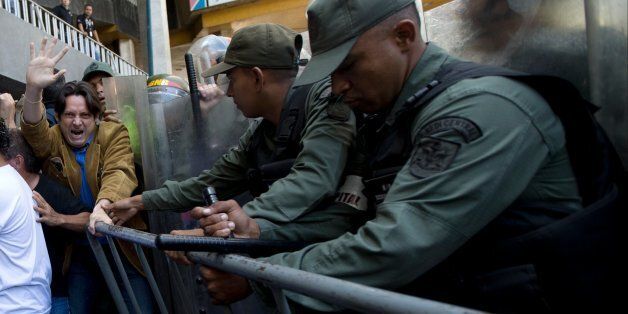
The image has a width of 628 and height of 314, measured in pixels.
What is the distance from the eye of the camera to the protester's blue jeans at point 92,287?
3.03 meters

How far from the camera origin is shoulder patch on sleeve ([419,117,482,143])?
1252 millimetres

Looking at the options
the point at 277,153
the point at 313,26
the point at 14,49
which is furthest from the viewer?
the point at 14,49

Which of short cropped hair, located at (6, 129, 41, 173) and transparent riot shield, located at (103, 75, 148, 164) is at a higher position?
transparent riot shield, located at (103, 75, 148, 164)

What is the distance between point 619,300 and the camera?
1.28 m

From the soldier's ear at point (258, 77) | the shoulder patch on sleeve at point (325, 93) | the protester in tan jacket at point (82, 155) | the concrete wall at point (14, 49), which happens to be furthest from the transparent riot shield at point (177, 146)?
the concrete wall at point (14, 49)

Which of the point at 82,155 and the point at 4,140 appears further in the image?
the point at 82,155

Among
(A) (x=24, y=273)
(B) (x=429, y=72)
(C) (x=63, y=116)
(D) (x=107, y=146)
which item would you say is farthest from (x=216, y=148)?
(B) (x=429, y=72)

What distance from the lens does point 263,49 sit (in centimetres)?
240

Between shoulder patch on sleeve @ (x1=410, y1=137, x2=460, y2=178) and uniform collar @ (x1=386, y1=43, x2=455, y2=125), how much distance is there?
0.97ft

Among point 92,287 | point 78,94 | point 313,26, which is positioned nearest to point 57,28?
point 78,94

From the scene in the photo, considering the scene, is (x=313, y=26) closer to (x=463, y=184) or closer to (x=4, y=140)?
(x=463, y=184)

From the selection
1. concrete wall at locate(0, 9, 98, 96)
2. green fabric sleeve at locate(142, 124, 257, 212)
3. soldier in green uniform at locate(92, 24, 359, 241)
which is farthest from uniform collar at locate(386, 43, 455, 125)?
concrete wall at locate(0, 9, 98, 96)

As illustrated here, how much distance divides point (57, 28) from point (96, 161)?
1156cm

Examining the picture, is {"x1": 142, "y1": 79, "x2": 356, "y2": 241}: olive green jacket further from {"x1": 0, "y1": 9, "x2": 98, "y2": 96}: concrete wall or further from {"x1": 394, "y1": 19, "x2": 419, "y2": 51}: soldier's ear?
{"x1": 0, "y1": 9, "x2": 98, "y2": 96}: concrete wall
